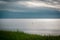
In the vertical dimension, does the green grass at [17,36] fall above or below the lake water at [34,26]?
below

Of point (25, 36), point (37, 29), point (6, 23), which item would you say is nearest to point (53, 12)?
point (37, 29)

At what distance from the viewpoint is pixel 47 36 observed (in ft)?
7.68

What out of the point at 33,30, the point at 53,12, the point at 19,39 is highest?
the point at 53,12

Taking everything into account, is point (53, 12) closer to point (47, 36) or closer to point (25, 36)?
point (47, 36)

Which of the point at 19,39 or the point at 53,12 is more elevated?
the point at 53,12

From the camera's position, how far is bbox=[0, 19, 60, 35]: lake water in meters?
2.32

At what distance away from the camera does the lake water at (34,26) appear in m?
2.32

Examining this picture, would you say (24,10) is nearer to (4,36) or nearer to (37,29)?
(37,29)

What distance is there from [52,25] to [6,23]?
2.53 feet

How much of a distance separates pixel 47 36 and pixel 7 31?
2.21 feet

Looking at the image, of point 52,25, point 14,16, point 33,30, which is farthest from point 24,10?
point 52,25

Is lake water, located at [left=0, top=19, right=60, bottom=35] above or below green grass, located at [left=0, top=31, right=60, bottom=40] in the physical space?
above

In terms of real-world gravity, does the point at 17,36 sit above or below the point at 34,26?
below

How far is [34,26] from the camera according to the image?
2334 millimetres
